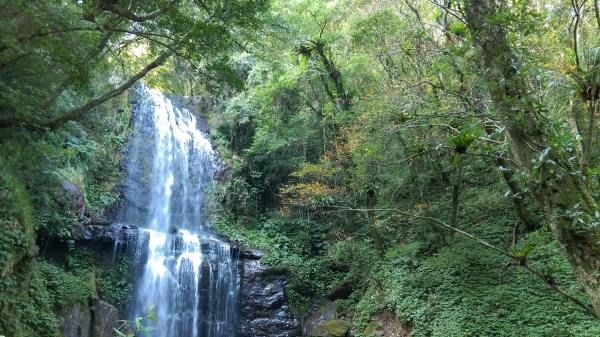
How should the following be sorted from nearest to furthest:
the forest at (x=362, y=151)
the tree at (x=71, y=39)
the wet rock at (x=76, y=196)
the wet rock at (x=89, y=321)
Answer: the forest at (x=362, y=151)
the tree at (x=71, y=39)
the wet rock at (x=89, y=321)
the wet rock at (x=76, y=196)

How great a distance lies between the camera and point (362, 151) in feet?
32.9

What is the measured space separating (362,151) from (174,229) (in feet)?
26.0

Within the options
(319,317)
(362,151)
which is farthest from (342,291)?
(362,151)

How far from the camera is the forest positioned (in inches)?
105

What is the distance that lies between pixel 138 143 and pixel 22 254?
34.0 ft

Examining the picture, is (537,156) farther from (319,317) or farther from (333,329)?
(319,317)

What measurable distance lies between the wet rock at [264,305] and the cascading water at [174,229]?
1.21 feet

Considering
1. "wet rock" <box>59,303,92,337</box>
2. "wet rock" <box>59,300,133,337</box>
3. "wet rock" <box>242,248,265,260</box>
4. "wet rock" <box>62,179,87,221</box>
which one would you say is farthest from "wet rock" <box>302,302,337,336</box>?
"wet rock" <box>62,179,87,221</box>

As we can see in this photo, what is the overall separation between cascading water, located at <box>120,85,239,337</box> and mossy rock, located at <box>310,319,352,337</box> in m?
3.38

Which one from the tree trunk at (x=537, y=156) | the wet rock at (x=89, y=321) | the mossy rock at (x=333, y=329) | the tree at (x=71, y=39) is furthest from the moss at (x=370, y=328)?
the tree trunk at (x=537, y=156)

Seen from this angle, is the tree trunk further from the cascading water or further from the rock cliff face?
the cascading water

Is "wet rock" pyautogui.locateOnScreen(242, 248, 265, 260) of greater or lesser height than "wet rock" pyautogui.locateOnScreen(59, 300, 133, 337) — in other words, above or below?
above

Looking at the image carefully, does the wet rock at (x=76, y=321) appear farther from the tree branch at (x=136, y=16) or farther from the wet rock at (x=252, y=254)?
the tree branch at (x=136, y=16)

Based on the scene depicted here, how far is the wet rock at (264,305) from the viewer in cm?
1114
